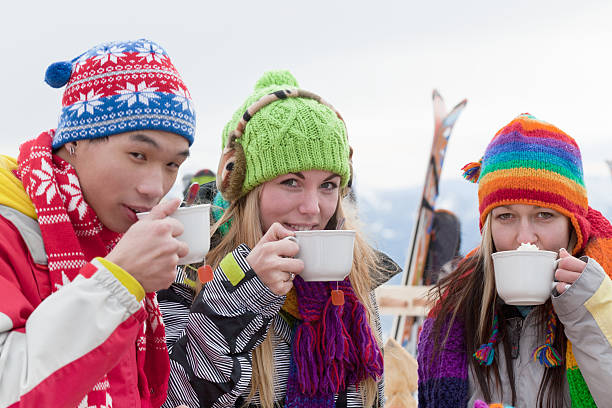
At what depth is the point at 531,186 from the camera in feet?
7.45

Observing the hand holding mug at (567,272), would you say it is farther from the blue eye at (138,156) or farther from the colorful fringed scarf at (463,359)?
the blue eye at (138,156)

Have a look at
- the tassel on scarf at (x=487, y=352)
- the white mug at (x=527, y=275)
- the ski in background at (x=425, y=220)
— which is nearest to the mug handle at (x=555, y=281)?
the white mug at (x=527, y=275)

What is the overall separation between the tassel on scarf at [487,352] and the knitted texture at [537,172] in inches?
18.0

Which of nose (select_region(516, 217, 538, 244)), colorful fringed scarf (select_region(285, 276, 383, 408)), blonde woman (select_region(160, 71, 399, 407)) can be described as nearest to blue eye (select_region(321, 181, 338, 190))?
blonde woman (select_region(160, 71, 399, 407))

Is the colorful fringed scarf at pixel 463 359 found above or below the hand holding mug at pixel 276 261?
below

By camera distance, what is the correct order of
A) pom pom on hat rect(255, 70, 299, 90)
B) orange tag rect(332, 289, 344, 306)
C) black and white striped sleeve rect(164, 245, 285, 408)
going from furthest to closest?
pom pom on hat rect(255, 70, 299, 90), orange tag rect(332, 289, 344, 306), black and white striped sleeve rect(164, 245, 285, 408)

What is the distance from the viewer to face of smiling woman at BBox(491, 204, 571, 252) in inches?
89.2

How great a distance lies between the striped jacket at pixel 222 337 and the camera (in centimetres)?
200

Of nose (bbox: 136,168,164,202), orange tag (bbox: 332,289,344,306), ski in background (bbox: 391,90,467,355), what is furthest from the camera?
ski in background (bbox: 391,90,467,355)

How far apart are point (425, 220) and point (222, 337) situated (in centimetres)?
514

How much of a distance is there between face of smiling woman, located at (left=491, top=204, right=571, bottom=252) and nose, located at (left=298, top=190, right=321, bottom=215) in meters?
0.70

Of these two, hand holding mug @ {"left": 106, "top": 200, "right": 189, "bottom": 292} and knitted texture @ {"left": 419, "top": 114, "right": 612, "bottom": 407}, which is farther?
knitted texture @ {"left": 419, "top": 114, "right": 612, "bottom": 407}

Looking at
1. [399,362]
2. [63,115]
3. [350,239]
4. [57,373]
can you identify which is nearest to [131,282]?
[57,373]

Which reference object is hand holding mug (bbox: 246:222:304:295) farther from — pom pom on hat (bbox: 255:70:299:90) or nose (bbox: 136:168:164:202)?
pom pom on hat (bbox: 255:70:299:90)
